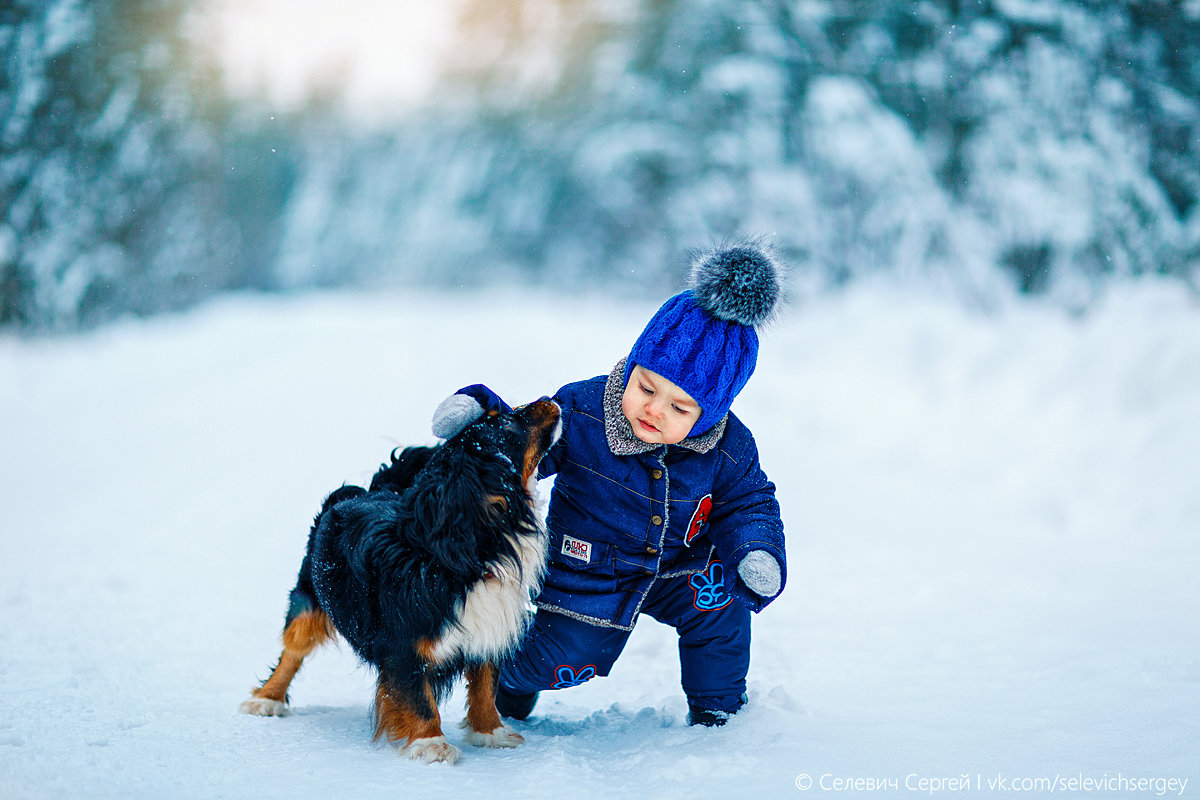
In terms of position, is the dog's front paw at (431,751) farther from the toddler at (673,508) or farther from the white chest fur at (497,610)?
the toddler at (673,508)

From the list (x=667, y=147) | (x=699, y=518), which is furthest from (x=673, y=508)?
(x=667, y=147)

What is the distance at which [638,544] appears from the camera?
247 centimetres

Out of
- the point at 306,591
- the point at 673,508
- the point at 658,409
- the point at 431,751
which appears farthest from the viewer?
the point at 306,591

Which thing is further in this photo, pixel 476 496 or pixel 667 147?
pixel 667 147

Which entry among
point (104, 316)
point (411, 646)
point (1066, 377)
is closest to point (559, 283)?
point (104, 316)

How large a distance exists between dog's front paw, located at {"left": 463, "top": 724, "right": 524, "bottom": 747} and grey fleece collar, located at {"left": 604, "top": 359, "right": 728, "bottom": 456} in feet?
2.64

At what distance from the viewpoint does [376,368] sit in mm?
8945

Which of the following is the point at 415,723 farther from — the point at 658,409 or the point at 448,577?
the point at 658,409

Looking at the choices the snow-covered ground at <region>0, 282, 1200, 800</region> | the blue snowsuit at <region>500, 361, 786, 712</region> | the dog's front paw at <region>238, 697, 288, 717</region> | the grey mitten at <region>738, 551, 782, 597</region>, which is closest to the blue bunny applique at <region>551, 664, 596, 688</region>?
the blue snowsuit at <region>500, 361, 786, 712</region>

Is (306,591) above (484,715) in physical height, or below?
above

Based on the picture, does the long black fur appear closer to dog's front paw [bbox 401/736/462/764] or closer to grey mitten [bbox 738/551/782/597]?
dog's front paw [bbox 401/736/462/764]

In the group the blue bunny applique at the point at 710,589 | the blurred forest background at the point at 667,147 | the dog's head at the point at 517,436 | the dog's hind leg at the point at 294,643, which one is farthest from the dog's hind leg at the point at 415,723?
the blurred forest background at the point at 667,147

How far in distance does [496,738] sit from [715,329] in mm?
1241

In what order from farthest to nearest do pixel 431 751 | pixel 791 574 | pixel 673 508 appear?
pixel 791 574 < pixel 673 508 < pixel 431 751
